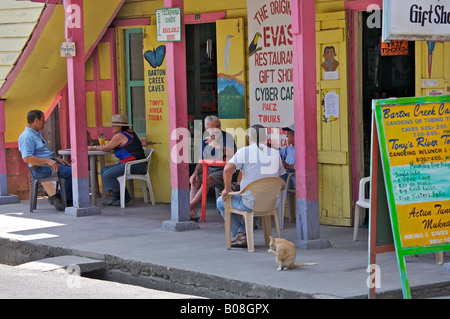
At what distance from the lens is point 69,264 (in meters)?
8.28

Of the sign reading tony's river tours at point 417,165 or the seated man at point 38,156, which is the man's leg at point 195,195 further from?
the sign reading tony's river tours at point 417,165

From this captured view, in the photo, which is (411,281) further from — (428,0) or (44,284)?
(44,284)

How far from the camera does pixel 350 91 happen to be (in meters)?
9.90

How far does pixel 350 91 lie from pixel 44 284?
4390mm

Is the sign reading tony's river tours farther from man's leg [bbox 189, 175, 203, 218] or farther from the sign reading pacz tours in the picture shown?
man's leg [bbox 189, 175, 203, 218]

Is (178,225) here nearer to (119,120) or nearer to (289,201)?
(289,201)

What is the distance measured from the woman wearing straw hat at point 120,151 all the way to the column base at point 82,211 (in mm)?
703

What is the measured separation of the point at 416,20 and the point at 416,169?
121 cm

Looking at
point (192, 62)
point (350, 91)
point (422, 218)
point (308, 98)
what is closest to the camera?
point (422, 218)

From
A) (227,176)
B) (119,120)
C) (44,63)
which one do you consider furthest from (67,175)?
(227,176)

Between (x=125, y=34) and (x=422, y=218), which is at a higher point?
(x=125, y=34)

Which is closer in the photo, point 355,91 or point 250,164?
point 250,164
